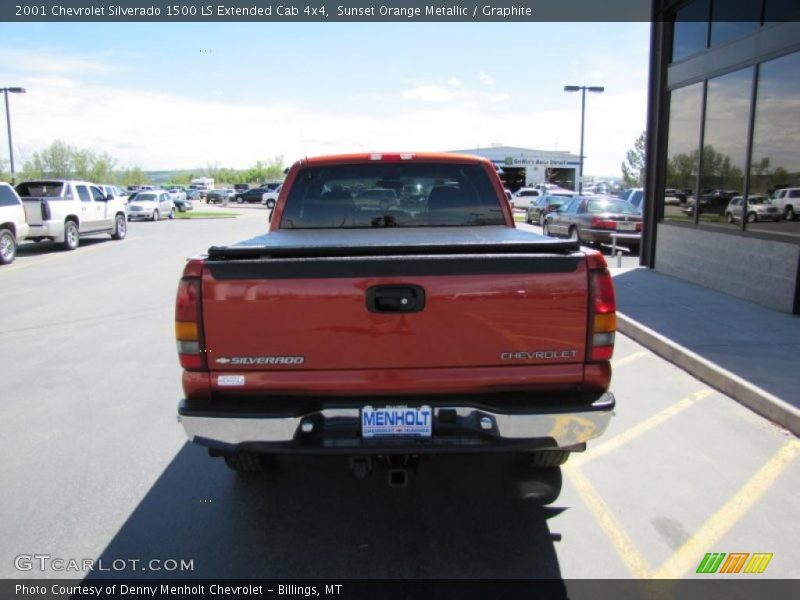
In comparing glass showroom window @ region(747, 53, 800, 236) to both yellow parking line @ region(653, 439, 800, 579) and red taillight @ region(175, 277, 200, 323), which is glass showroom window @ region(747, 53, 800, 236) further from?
red taillight @ region(175, 277, 200, 323)

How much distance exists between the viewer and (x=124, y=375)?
6102mm

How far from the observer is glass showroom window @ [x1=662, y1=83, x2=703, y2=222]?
11.0m

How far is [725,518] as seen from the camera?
11.4 feet

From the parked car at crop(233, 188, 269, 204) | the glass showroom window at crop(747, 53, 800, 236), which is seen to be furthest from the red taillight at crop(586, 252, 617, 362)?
the parked car at crop(233, 188, 269, 204)

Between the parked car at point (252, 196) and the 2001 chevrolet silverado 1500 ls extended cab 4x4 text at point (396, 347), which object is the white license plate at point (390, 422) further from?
the parked car at point (252, 196)

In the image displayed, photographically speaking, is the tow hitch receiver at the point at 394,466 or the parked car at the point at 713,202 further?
the parked car at the point at 713,202

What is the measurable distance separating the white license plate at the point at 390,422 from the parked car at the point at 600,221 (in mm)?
14022

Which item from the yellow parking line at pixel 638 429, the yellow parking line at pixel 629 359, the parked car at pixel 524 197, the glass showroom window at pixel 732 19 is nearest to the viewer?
the yellow parking line at pixel 638 429

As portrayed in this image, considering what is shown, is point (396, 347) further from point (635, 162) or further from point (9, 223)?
point (635, 162)

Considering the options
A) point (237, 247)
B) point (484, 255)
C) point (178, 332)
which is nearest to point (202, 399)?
point (178, 332)

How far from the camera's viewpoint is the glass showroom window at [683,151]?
11047 millimetres

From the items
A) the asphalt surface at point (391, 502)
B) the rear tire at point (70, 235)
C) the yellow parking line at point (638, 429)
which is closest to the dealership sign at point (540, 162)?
the rear tire at point (70, 235)

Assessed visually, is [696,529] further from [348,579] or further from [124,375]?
[124,375]

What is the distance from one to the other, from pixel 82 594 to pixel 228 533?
0.72m
